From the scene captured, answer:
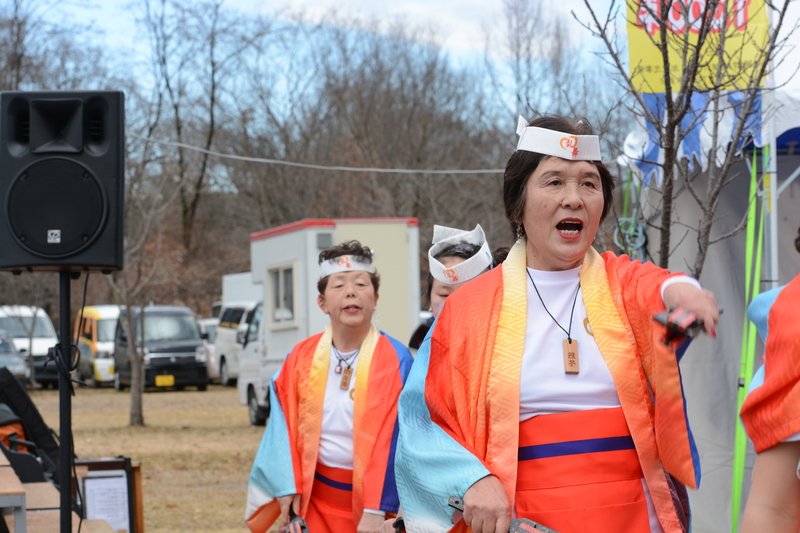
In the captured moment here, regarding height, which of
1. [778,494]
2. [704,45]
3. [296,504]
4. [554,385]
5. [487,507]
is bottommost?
[296,504]

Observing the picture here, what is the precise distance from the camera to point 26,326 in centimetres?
2211

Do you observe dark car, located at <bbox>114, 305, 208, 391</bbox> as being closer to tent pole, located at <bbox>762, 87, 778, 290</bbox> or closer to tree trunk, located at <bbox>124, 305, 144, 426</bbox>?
tree trunk, located at <bbox>124, 305, 144, 426</bbox>

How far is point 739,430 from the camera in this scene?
5.05 m

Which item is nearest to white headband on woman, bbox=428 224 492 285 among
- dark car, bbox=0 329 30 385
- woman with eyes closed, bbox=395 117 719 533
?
woman with eyes closed, bbox=395 117 719 533

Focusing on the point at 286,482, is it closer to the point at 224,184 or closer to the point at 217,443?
the point at 217,443

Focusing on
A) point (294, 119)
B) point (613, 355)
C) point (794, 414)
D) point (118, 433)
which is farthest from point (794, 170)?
point (294, 119)

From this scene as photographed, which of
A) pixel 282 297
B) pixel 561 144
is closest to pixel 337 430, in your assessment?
pixel 561 144

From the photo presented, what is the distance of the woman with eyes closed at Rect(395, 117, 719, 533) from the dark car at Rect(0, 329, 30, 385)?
17.3 meters

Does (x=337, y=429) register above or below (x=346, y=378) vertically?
below

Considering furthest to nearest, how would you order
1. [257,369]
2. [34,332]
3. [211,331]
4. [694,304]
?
[211,331]
[34,332]
[257,369]
[694,304]

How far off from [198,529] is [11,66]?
56.6ft

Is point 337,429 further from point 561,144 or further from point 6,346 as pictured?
point 6,346

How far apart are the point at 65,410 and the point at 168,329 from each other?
57.8 ft

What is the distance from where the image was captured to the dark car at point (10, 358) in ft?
60.2
